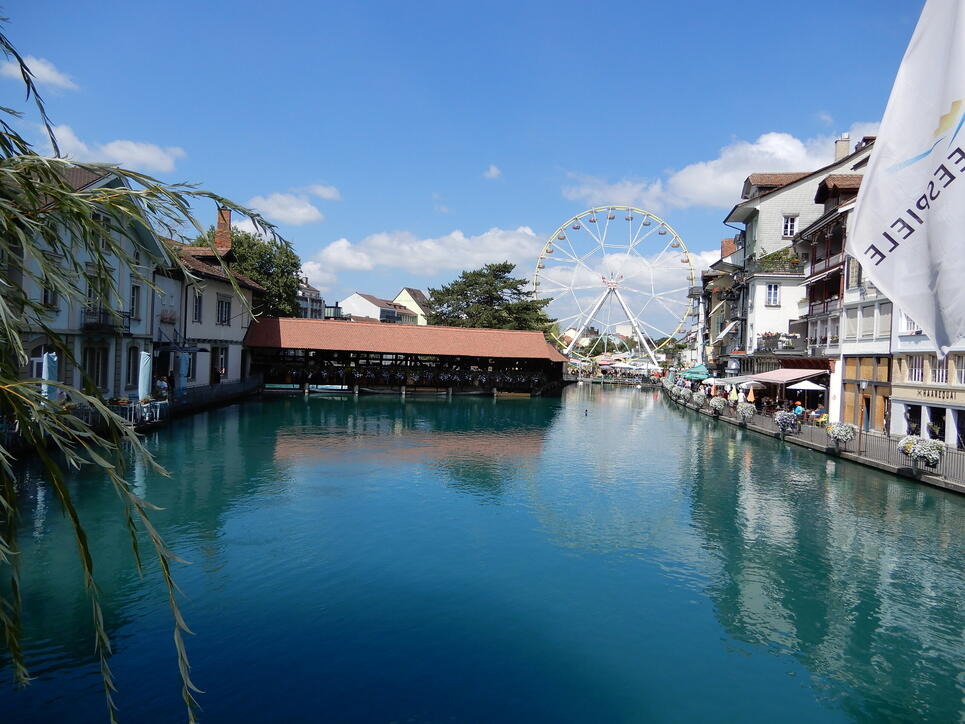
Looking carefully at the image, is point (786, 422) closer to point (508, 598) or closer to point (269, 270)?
point (508, 598)

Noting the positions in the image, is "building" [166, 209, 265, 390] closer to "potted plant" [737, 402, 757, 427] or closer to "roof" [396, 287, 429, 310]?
"potted plant" [737, 402, 757, 427]

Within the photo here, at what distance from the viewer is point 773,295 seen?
40250 mm

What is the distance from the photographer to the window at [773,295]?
4009cm

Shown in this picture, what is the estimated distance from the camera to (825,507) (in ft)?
51.5

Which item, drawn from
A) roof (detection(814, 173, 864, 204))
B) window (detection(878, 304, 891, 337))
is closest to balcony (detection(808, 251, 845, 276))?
roof (detection(814, 173, 864, 204))

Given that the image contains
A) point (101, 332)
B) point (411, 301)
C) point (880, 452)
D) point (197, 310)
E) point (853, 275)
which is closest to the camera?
point (880, 452)

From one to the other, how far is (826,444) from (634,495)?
10361 millimetres

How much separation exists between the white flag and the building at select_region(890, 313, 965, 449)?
60.1ft

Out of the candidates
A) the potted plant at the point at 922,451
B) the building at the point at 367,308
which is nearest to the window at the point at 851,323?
the potted plant at the point at 922,451

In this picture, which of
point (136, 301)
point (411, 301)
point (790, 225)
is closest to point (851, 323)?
point (790, 225)

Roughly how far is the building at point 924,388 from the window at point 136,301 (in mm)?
27785

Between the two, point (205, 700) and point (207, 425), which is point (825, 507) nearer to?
point (205, 700)

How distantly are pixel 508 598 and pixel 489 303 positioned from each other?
55851 millimetres

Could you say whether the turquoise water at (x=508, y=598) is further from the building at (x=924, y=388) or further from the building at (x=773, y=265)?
the building at (x=773, y=265)
